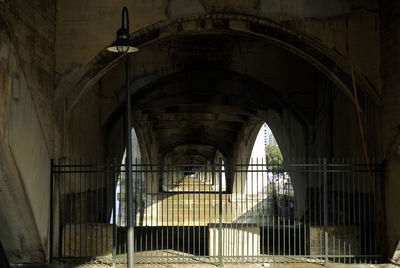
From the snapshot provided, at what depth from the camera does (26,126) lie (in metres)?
7.39

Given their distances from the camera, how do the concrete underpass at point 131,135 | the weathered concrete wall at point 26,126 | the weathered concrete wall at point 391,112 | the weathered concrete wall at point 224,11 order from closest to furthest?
1. the weathered concrete wall at point 26,126
2. the concrete underpass at point 131,135
3. the weathered concrete wall at point 391,112
4. the weathered concrete wall at point 224,11

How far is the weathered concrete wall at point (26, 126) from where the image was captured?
22.2 feet

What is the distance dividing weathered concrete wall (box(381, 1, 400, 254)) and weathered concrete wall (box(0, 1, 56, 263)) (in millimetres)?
6500

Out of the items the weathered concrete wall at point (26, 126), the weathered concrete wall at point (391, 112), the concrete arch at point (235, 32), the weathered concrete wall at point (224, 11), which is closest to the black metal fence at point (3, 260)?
the weathered concrete wall at point (26, 126)

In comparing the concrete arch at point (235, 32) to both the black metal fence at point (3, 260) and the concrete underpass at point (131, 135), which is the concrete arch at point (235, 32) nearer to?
the concrete underpass at point (131, 135)

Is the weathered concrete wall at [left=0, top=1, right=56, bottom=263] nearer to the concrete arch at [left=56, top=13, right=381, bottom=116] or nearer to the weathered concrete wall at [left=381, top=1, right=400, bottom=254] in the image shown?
the concrete arch at [left=56, top=13, right=381, bottom=116]

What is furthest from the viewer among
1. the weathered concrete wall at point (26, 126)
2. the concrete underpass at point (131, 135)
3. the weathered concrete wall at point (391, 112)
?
the weathered concrete wall at point (391, 112)

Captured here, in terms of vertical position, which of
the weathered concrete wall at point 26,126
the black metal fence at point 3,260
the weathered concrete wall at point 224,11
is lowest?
the black metal fence at point 3,260

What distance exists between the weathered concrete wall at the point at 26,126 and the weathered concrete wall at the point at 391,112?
21.3 ft

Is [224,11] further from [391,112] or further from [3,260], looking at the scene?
[3,260]

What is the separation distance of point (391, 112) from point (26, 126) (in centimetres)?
662

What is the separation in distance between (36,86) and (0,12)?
1639mm

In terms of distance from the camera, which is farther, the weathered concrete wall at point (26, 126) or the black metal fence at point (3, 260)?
the black metal fence at point (3, 260)

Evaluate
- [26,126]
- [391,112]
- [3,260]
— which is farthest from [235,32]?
[3,260]
